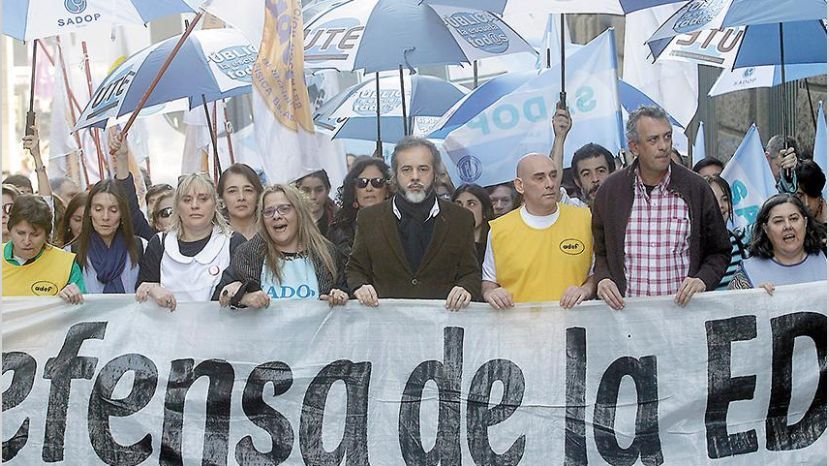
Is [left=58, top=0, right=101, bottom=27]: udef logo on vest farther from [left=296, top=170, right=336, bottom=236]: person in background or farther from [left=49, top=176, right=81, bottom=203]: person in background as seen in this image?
[left=49, top=176, right=81, bottom=203]: person in background

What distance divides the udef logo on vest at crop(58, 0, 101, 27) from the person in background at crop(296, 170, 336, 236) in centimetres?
142

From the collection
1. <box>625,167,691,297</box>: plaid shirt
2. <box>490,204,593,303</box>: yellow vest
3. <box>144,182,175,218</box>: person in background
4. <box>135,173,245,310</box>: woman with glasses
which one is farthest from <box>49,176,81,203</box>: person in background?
<box>625,167,691,297</box>: plaid shirt

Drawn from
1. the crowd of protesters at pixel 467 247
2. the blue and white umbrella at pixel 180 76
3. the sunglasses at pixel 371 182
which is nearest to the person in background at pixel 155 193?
the blue and white umbrella at pixel 180 76

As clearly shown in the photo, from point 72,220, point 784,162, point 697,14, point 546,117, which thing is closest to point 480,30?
point 546,117

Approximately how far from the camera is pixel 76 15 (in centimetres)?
767

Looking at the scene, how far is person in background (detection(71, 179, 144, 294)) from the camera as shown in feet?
22.5

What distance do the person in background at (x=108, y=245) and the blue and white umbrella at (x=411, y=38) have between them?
2.05m

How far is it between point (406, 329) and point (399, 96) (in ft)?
15.6

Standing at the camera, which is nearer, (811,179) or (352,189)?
(352,189)

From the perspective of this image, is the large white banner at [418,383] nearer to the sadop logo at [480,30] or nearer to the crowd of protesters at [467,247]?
the crowd of protesters at [467,247]

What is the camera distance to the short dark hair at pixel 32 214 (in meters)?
Answer: 6.62

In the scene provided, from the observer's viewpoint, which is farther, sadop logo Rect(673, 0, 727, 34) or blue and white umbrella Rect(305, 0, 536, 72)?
blue and white umbrella Rect(305, 0, 536, 72)

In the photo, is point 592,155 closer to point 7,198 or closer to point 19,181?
point 7,198

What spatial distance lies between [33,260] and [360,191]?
1.67 m
